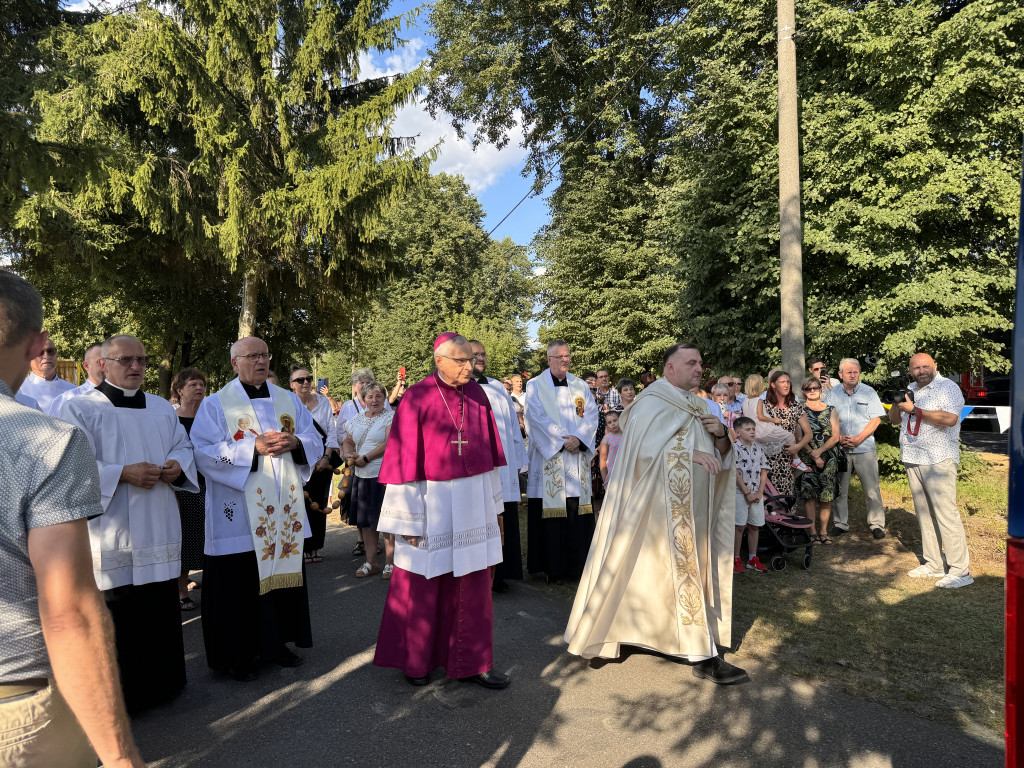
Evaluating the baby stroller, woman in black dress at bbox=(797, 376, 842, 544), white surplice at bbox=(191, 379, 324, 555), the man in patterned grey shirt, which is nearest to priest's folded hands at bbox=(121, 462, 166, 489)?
white surplice at bbox=(191, 379, 324, 555)

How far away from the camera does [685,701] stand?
4.01 m

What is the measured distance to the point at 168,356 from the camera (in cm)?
2202

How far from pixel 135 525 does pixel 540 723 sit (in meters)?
2.65

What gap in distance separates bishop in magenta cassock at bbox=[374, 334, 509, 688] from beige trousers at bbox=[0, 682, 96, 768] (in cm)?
275

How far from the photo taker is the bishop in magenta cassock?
429 cm

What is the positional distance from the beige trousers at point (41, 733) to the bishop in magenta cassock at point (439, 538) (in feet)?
9.03

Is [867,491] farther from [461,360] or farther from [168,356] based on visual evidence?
[168,356]

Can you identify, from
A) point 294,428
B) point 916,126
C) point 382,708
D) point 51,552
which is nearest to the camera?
point 51,552

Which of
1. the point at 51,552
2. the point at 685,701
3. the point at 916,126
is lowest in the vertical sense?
the point at 685,701

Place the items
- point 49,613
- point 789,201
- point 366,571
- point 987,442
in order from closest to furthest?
point 49,613, point 366,571, point 789,201, point 987,442

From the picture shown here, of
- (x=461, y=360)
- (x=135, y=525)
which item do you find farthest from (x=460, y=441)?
(x=135, y=525)

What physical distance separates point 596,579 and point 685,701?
0.93m

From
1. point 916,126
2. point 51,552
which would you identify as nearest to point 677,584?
point 51,552

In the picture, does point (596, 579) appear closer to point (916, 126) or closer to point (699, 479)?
point (699, 479)
